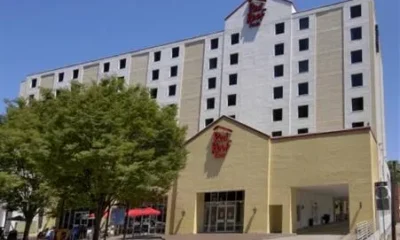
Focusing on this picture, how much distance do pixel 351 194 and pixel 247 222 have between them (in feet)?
26.2

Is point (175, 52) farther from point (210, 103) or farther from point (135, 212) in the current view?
point (135, 212)

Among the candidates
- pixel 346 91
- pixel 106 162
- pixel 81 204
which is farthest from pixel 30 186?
pixel 346 91

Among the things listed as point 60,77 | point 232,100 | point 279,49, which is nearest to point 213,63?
point 232,100

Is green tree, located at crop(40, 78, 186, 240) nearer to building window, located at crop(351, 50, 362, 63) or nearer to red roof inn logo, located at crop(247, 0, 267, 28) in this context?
building window, located at crop(351, 50, 362, 63)

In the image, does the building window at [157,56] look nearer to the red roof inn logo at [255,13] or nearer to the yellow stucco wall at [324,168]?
the red roof inn logo at [255,13]

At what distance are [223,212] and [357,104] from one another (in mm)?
17654

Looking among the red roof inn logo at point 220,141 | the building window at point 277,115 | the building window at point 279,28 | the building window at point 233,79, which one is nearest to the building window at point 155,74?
the building window at point 233,79

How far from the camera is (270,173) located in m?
36.5

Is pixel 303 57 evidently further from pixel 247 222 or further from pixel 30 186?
pixel 30 186

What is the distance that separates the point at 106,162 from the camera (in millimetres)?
25625

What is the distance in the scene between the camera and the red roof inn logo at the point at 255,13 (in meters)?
54.1

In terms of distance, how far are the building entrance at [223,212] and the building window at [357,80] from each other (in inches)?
693

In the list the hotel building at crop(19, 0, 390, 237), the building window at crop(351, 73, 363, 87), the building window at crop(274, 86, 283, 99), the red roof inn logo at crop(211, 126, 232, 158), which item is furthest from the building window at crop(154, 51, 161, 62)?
the building window at crop(351, 73, 363, 87)

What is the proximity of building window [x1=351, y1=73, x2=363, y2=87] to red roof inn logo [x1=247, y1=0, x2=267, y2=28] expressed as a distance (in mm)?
12832
